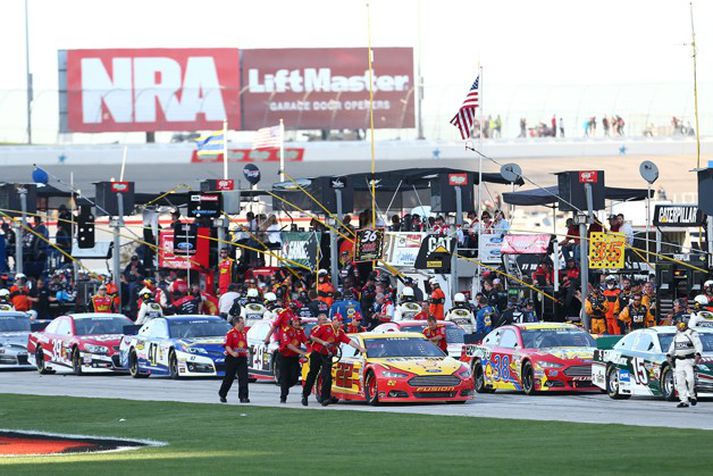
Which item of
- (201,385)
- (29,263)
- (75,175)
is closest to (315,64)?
(75,175)

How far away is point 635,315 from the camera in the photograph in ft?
98.3

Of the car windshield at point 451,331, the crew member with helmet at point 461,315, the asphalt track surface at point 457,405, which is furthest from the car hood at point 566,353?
the crew member with helmet at point 461,315

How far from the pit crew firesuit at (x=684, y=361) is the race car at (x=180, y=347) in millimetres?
11246

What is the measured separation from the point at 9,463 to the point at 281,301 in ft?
63.1

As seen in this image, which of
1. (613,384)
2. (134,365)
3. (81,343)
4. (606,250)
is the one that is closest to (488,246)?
(606,250)

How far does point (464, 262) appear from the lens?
36.8 metres

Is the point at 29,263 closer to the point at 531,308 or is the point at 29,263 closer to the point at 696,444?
the point at 531,308

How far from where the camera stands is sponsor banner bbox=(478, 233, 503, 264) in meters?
35.2

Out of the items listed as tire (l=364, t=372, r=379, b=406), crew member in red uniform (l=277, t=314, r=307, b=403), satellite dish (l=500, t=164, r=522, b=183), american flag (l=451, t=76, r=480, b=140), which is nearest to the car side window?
tire (l=364, t=372, r=379, b=406)

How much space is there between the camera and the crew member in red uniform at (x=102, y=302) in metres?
39.8

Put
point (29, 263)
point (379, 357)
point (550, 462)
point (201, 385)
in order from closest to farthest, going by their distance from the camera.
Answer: point (550, 462) < point (379, 357) < point (201, 385) < point (29, 263)

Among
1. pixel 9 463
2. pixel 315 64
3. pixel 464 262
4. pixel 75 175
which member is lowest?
pixel 9 463

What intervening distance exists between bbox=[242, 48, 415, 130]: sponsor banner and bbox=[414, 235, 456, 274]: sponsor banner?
183 ft

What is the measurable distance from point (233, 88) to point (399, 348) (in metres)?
65.3
